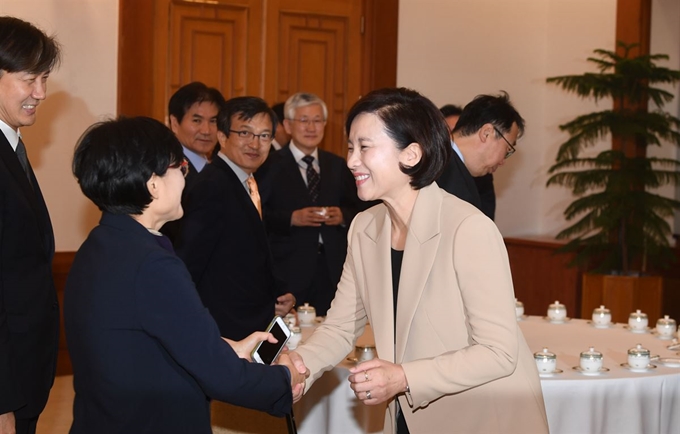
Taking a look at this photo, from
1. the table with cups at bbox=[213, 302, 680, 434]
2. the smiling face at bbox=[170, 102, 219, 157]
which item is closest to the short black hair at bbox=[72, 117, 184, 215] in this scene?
the table with cups at bbox=[213, 302, 680, 434]

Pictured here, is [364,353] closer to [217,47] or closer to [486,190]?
[486,190]

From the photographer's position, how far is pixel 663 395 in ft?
10.1

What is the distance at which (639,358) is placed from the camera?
10.2 feet

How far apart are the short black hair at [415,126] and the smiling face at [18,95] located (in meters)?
1.20

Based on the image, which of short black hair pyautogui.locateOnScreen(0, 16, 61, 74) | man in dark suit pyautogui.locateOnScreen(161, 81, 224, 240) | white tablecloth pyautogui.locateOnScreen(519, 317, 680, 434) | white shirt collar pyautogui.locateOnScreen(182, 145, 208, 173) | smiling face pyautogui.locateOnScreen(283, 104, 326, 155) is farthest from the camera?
smiling face pyautogui.locateOnScreen(283, 104, 326, 155)

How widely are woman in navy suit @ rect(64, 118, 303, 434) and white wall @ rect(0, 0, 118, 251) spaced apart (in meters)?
4.07

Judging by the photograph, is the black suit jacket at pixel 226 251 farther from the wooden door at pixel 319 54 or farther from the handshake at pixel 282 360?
the wooden door at pixel 319 54

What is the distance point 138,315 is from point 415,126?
2.93 ft

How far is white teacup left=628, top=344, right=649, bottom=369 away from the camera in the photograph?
10.2 feet

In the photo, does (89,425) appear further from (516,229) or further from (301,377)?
(516,229)

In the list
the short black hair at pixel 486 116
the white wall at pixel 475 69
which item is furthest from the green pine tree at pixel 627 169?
the short black hair at pixel 486 116

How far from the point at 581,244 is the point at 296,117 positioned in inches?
104

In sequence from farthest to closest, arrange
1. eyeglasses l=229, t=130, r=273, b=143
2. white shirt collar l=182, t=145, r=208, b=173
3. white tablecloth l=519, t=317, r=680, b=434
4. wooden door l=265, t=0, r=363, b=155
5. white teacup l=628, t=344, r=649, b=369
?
wooden door l=265, t=0, r=363, b=155 < white shirt collar l=182, t=145, r=208, b=173 < eyeglasses l=229, t=130, r=273, b=143 < white teacup l=628, t=344, r=649, b=369 < white tablecloth l=519, t=317, r=680, b=434

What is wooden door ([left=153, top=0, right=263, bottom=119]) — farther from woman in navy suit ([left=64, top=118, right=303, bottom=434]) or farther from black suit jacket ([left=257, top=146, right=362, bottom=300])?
woman in navy suit ([left=64, top=118, right=303, bottom=434])
